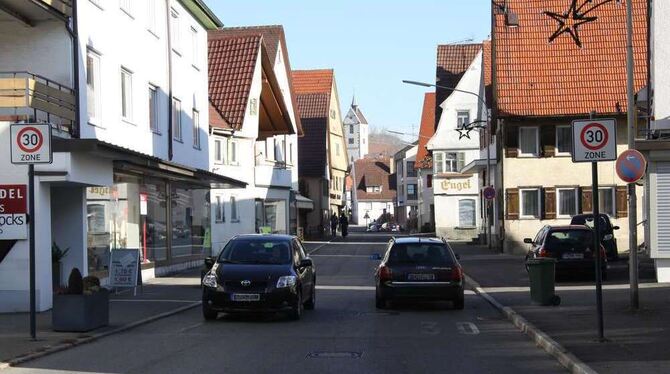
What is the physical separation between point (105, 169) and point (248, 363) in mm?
10935

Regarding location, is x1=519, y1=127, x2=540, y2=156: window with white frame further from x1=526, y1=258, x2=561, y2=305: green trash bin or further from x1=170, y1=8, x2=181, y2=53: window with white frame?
x1=526, y1=258, x2=561, y2=305: green trash bin

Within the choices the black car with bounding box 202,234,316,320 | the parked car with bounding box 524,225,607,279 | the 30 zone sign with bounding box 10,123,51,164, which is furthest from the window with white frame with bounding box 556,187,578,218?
the 30 zone sign with bounding box 10,123,51,164

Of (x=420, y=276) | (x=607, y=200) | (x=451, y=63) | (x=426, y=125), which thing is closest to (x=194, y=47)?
(x=420, y=276)

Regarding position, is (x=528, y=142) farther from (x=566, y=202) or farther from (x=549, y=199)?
(x=566, y=202)

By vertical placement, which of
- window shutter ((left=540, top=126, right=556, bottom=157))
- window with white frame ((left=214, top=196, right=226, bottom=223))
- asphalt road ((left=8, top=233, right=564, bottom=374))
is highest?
window shutter ((left=540, top=126, right=556, bottom=157))

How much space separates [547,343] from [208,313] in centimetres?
655

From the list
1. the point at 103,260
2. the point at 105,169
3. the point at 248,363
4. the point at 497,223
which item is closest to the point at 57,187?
the point at 105,169

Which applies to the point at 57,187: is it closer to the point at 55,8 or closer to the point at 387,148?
the point at 55,8

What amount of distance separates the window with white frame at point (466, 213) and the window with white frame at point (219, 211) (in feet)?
72.7

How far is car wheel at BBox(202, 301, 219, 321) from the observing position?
54.6 feet

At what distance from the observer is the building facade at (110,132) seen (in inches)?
724

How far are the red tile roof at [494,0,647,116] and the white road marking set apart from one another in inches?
984

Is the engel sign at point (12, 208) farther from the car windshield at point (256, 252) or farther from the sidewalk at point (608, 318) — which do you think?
the sidewalk at point (608, 318)

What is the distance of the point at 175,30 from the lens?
31.2 metres
